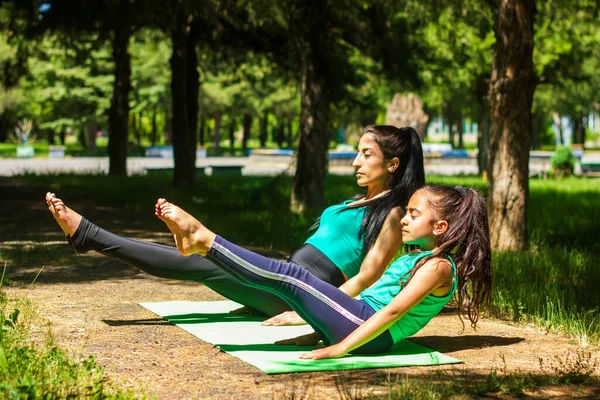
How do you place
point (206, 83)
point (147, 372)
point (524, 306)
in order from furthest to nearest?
point (206, 83)
point (524, 306)
point (147, 372)

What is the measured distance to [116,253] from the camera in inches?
230

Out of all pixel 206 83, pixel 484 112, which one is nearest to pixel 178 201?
pixel 484 112

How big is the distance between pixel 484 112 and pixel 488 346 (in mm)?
23955

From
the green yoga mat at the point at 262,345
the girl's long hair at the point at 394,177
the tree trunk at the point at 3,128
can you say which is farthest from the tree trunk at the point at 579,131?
the girl's long hair at the point at 394,177

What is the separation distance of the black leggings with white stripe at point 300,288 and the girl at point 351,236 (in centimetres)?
52

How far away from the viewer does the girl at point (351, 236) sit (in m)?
5.57

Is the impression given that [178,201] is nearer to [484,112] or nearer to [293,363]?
[293,363]

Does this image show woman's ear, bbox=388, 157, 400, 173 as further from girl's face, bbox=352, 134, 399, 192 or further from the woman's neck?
the woman's neck

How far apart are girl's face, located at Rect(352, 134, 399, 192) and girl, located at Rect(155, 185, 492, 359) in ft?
1.50

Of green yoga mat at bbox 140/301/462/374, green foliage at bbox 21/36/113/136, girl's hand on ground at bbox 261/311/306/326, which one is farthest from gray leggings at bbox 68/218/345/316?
green foliage at bbox 21/36/113/136

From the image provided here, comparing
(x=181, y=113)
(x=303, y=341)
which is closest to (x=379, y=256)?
(x=303, y=341)

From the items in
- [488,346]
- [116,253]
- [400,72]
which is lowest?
[488,346]

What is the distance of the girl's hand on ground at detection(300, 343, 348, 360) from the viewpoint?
4918 mm

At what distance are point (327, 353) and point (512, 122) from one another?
18.3 feet
